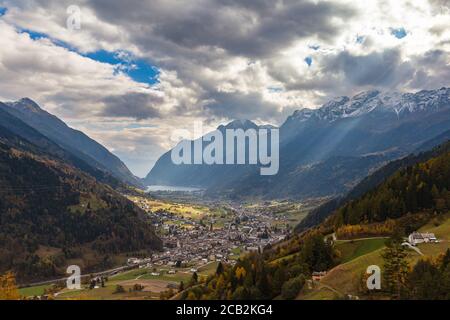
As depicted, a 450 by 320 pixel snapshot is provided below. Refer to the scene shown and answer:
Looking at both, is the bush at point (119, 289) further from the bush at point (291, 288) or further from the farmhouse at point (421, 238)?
the farmhouse at point (421, 238)

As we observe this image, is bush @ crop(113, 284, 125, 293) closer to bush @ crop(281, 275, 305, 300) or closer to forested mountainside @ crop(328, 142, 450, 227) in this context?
forested mountainside @ crop(328, 142, 450, 227)

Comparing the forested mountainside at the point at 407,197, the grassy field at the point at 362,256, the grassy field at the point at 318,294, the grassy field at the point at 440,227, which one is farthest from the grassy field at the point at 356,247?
the grassy field at the point at 318,294

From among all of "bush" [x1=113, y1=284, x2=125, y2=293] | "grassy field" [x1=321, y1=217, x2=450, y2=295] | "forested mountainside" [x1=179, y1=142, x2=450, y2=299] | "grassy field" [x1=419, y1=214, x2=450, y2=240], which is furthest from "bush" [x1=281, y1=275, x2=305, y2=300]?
"bush" [x1=113, y1=284, x2=125, y2=293]

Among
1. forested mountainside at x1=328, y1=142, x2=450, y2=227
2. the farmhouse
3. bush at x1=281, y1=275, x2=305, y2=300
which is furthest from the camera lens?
forested mountainside at x1=328, y1=142, x2=450, y2=227

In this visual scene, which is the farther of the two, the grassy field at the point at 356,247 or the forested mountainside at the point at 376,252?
the grassy field at the point at 356,247

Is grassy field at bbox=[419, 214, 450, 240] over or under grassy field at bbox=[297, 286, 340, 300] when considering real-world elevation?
over
